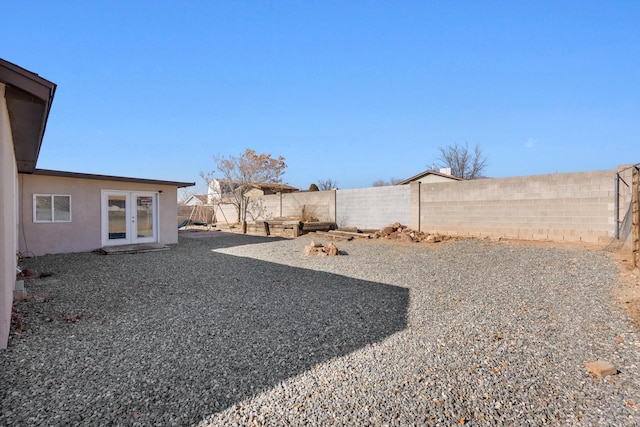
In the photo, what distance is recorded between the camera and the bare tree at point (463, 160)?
30.0 meters

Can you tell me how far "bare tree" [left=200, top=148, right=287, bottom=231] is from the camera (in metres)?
21.6

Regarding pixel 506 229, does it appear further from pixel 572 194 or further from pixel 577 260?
pixel 577 260

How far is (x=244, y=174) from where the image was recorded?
89.5 feet

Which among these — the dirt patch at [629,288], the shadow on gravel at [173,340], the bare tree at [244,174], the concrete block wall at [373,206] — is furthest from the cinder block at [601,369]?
the bare tree at [244,174]

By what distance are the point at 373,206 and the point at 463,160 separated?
19.7 metres

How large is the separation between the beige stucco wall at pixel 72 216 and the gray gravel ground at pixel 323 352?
4.11m

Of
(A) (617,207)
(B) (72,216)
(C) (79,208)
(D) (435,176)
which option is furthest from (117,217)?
(D) (435,176)

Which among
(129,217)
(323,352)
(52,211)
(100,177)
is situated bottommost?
(323,352)

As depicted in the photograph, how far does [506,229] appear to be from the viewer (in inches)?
440

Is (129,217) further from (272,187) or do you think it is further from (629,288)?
(272,187)

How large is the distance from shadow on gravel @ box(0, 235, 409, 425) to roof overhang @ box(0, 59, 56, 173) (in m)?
2.77

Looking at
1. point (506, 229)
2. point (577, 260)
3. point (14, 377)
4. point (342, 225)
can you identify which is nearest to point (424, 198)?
point (506, 229)

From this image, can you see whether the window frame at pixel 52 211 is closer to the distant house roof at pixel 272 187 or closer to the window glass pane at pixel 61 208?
the window glass pane at pixel 61 208

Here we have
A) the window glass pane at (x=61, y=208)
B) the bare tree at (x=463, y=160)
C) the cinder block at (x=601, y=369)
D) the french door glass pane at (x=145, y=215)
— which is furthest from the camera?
the bare tree at (x=463, y=160)
